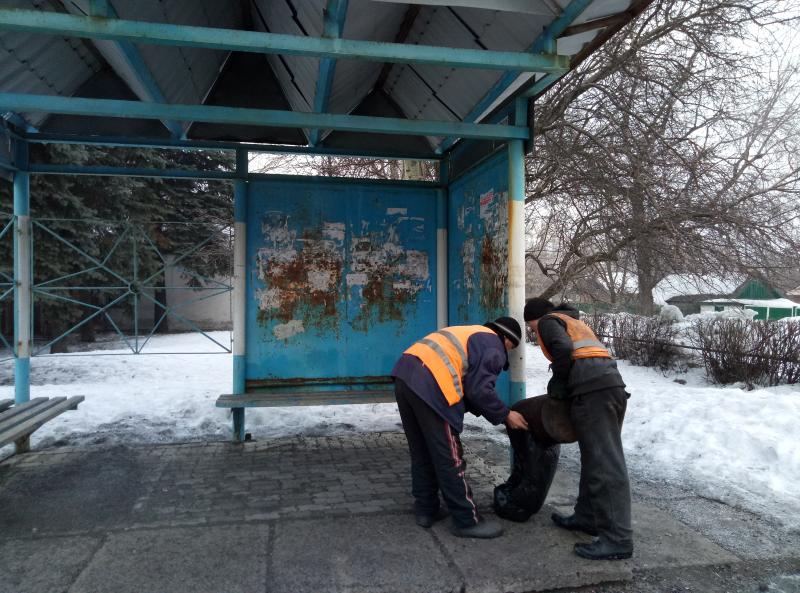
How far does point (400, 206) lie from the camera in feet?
19.1

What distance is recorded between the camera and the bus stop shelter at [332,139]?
12.7 ft

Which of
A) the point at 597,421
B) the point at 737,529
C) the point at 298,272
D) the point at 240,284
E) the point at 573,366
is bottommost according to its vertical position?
the point at 737,529

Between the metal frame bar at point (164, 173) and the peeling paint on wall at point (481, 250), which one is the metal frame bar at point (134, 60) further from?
the peeling paint on wall at point (481, 250)

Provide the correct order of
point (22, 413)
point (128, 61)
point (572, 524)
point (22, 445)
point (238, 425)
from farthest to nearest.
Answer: point (238, 425), point (22, 445), point (22, 413), point (128, 61), point (572, 524)

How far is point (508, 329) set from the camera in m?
3.54

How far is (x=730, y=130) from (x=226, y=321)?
1675 centimetres

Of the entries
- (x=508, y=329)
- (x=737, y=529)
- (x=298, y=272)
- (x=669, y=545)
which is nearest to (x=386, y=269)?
(x=298, y=272)

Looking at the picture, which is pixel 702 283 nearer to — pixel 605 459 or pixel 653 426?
pixel 653 426

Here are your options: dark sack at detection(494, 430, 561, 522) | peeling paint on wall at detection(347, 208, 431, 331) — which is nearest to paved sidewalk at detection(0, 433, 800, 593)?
dark sack at detection(494, 430, 561, 522)

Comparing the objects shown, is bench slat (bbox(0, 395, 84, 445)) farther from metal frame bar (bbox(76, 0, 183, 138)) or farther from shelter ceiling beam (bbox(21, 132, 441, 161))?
metal frame bar (bbox(76, 0, 183, 138))

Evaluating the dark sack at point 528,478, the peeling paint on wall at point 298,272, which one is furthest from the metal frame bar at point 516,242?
the peeling paint on wall at point 298,272

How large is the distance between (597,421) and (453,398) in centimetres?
82

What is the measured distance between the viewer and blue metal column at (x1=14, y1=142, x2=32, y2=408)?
16.9ft

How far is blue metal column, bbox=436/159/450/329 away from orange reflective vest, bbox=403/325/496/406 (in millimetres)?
2433
